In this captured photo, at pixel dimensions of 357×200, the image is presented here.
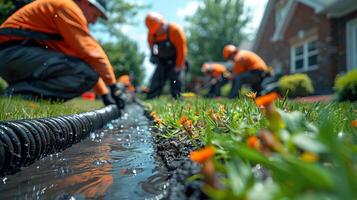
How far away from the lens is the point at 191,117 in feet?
8.37

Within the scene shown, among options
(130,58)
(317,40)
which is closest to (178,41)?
(317,40)

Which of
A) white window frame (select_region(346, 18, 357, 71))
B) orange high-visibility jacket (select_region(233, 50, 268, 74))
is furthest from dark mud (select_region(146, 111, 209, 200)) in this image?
white window frame (select_region(346, 18, 357, 71))

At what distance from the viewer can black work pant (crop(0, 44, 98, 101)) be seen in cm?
427

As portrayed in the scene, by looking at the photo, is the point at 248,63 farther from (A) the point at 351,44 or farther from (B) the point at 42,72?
(B) the point at 42,72

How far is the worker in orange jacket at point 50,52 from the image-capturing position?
399cm

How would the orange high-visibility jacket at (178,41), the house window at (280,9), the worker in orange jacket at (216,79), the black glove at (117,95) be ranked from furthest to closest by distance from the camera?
the house window at (280,9)
the worker in orange jacket at (216,79)
the orange high-visibility jacket at (178,41)
the black glove at (117,95)

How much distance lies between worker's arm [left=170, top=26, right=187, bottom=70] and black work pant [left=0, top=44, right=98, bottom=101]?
447 centimetres

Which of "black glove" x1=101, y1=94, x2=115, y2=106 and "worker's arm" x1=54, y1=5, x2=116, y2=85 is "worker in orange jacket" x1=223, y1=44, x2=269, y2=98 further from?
"worker's arm" x1=54, y1=5, x2=116, y2=85

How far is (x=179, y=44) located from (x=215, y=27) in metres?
44.5

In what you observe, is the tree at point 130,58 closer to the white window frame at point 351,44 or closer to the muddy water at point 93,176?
the white window frame at point 351,44

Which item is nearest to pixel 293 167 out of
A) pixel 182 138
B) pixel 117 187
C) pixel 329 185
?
pixel 329 185

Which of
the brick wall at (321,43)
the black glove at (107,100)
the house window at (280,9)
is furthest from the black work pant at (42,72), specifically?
the house window at (280,9)

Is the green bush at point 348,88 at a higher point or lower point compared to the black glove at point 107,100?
lower

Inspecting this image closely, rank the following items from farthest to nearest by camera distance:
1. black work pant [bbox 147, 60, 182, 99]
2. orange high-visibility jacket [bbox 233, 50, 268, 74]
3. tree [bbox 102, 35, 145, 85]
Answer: tree [bbox 102, 35, 145, 85] < orange high-visibility jacket [bbox 233, 50, 268, 74] < black work pant [bbox 147, 60, 182, 99]
